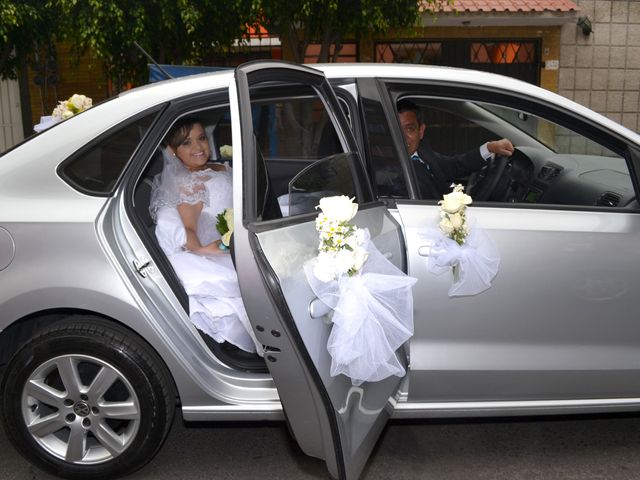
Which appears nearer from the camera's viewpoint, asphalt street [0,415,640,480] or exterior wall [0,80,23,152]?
asphalt street [0,415,640,480]

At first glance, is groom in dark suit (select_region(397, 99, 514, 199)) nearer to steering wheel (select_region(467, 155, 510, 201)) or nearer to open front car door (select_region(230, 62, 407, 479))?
steering wheel (select_region(467, 155, 510, 201))

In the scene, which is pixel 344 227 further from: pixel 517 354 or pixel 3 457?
pixel 3 457

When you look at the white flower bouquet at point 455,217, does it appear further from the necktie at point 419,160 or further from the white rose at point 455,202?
the necktie at point 419,160

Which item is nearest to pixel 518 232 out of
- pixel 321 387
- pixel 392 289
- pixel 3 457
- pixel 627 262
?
pixel 627 262

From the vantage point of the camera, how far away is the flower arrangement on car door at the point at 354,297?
2609 mm

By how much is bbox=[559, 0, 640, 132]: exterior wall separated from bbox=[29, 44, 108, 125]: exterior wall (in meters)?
7.68

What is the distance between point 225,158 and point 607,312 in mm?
2097

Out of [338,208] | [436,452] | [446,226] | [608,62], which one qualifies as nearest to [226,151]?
[446,226]

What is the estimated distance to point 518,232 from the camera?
3.18 metres

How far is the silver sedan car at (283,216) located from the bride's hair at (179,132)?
1.69 feet

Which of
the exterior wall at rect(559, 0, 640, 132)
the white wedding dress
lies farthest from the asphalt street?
the exterior wall at rect(559, 0, 640, 132)

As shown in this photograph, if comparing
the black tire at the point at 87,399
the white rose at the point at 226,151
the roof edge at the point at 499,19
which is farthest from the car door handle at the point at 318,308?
the roof edge at the point at 499,19

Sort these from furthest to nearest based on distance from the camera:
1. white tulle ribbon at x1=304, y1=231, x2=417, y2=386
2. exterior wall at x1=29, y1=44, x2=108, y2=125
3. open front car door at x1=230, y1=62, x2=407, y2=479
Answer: exterior wall at x1=29, y1=44, x2=108, y2=125 < white tulle ribbon at x1=304, y1=231, x2=417, y2=386 < open front car door at x1=230, y1=62, x2=407, y2=479

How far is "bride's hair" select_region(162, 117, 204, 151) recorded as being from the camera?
3.80 metres
